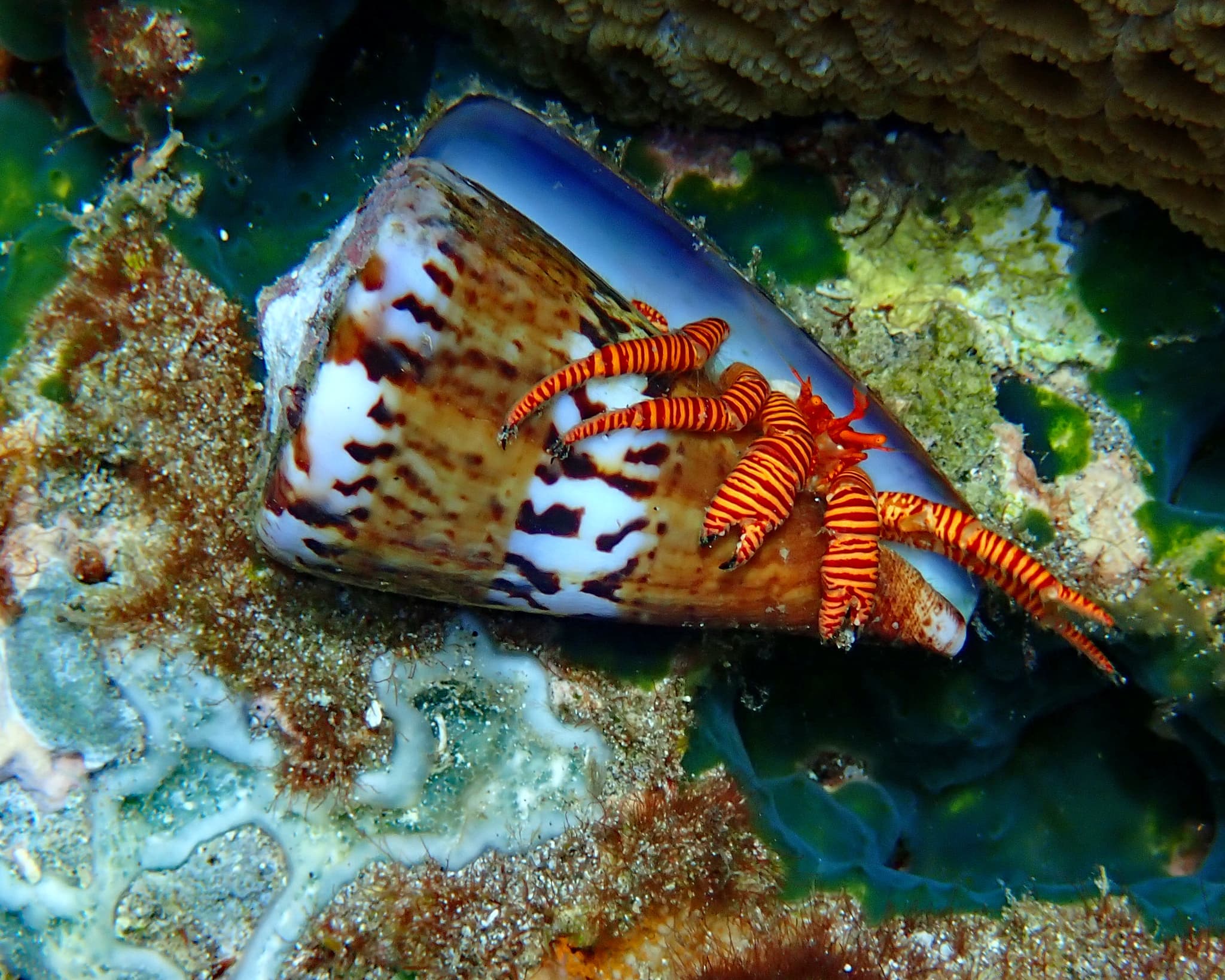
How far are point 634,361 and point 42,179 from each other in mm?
2230

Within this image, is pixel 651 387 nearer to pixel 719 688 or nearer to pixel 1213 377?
pixel 719 688

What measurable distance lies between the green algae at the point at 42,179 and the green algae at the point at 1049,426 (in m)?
3.52

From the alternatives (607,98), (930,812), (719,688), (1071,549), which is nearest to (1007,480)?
(1071,549)

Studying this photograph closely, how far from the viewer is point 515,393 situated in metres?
2.31

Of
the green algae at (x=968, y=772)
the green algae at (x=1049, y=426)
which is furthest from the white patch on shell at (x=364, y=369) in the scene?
the green algae at (x=1049, y=426)

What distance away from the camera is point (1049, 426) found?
9.82 feet

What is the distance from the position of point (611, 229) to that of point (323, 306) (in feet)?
4.26

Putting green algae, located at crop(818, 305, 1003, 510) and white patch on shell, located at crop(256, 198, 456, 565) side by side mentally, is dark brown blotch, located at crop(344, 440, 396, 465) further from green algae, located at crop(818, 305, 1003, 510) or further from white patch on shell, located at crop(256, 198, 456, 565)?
green algae, located at crop(818, 305, 1003, 510)

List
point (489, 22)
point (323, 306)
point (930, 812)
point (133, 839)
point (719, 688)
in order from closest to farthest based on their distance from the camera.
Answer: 1. point (323, 306)
2. point (133, 839)
3. point (489, 22)
4. point (719, 688)
5. point (930, 812)

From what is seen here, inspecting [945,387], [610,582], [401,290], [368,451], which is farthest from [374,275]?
[945,387]

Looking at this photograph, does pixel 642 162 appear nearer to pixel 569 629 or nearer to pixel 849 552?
pixel 849 552

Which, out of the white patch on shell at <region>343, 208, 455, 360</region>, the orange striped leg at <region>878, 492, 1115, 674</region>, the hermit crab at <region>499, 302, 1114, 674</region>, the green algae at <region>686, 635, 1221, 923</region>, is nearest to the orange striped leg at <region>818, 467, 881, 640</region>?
the hermit crab at <region>499, 302, 1114, 674</region>

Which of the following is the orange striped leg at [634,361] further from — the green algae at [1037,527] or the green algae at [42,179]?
the green algae at [42,179]

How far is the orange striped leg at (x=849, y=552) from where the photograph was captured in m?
2.59
